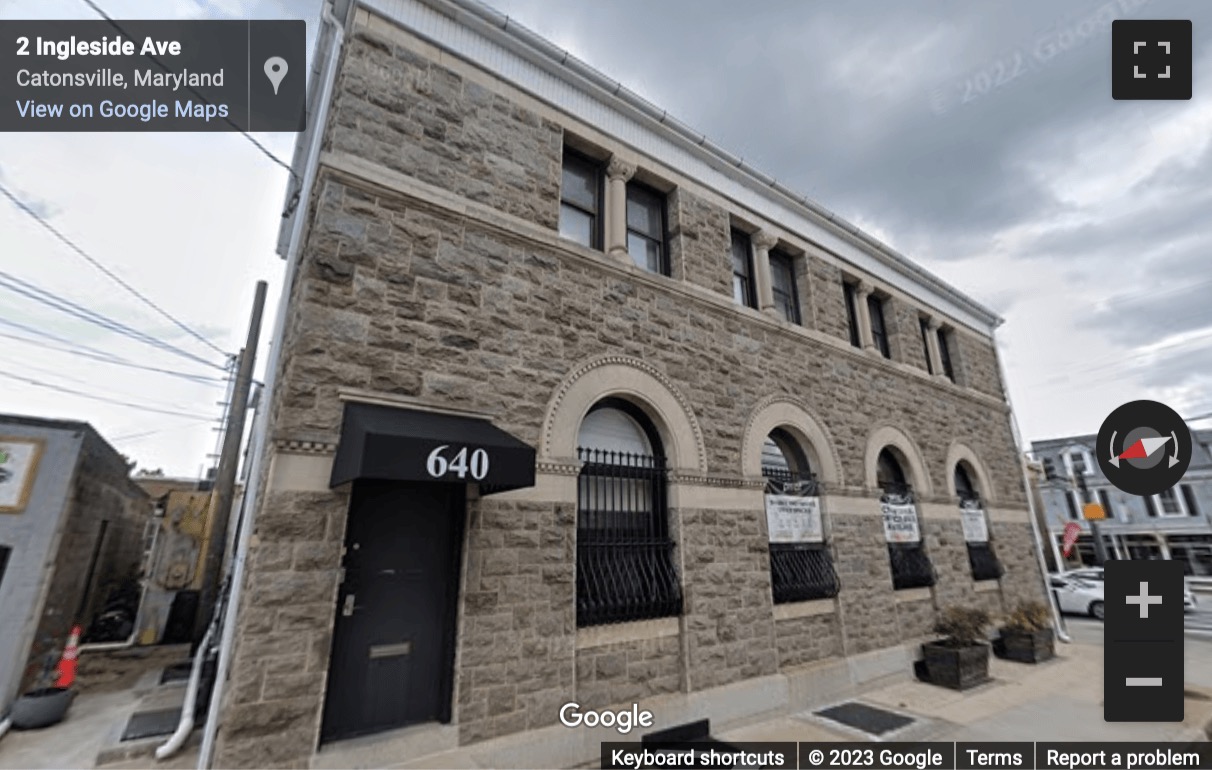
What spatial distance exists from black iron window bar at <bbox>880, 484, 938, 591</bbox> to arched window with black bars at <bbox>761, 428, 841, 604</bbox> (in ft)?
6.09

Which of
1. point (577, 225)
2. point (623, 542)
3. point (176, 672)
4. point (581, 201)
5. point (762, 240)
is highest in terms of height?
point (762, 240)

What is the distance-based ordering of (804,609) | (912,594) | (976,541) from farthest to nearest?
1. (976,541)
2. (912,594)
3. (804,609)

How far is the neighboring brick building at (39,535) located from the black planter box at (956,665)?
38.8ft

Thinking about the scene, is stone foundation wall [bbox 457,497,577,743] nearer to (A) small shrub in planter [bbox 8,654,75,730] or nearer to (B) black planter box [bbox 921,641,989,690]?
(A) small shrub in planter [bbox 8,654,75,730]

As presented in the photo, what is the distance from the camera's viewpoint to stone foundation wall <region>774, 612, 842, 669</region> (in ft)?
21.9

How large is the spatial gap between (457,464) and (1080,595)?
67.1ft

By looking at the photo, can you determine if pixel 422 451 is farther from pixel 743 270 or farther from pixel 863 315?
pixel 863 315

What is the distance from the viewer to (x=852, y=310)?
10289mm

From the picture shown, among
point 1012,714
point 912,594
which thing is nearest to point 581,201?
point 1012,714

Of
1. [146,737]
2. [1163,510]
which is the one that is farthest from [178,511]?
[1163,510]

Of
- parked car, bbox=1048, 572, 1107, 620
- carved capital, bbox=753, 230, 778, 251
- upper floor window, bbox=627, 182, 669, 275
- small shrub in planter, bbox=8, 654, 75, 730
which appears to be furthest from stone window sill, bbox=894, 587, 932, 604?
small shrub in planter, bbox=8, 654, 75, 730

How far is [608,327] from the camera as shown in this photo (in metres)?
6.06

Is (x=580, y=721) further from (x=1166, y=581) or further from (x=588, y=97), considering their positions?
(x=588, y=97)

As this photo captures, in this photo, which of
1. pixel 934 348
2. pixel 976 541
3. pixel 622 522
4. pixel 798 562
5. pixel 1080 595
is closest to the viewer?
pixel 622 522
